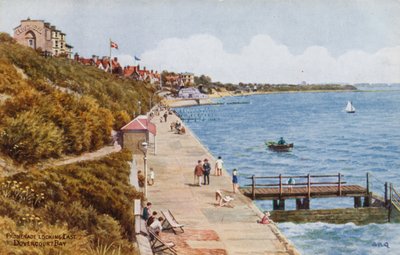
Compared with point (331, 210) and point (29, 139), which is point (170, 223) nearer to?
point (29, 139)

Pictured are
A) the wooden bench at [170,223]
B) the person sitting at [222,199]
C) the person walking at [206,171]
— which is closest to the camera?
the wooden bench at [170,223]

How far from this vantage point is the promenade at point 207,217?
44.2 feet

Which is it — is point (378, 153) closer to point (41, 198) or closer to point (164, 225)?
point (164, 225)

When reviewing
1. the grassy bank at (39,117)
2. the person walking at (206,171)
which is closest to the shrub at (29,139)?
the grassy bank at (39,117)

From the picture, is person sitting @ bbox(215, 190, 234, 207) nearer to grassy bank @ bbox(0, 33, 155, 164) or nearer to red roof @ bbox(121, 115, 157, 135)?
grassy bank @ bbox(0, 33, 155, 164)

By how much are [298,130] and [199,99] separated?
69.9 m

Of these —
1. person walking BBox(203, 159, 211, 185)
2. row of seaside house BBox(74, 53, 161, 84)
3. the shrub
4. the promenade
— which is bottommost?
the promenade

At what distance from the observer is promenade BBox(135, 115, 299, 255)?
1348 centimetres

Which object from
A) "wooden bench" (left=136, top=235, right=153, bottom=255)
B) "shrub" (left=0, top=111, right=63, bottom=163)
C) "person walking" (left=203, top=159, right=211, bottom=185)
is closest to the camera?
"wooden bench" (left=136, top=235, right=153, bottom=255)

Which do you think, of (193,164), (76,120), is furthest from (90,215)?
(193,164)

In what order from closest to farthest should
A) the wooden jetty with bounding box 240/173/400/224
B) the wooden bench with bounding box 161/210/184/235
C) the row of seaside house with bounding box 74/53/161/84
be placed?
the wooden bench with bounding box 161/210/184/235, the wooden jetty with bounding box 240/173/400/224, the row of seaside house with bounding box 74/53/161/84

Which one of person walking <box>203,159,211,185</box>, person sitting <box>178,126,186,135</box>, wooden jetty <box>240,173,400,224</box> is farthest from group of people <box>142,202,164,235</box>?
person sitting <box>178,126,186,135</box>

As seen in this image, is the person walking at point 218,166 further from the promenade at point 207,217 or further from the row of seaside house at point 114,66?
the row of seaside house at point 114,66

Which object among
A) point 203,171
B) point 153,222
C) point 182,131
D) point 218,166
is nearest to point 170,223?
point 153,222
